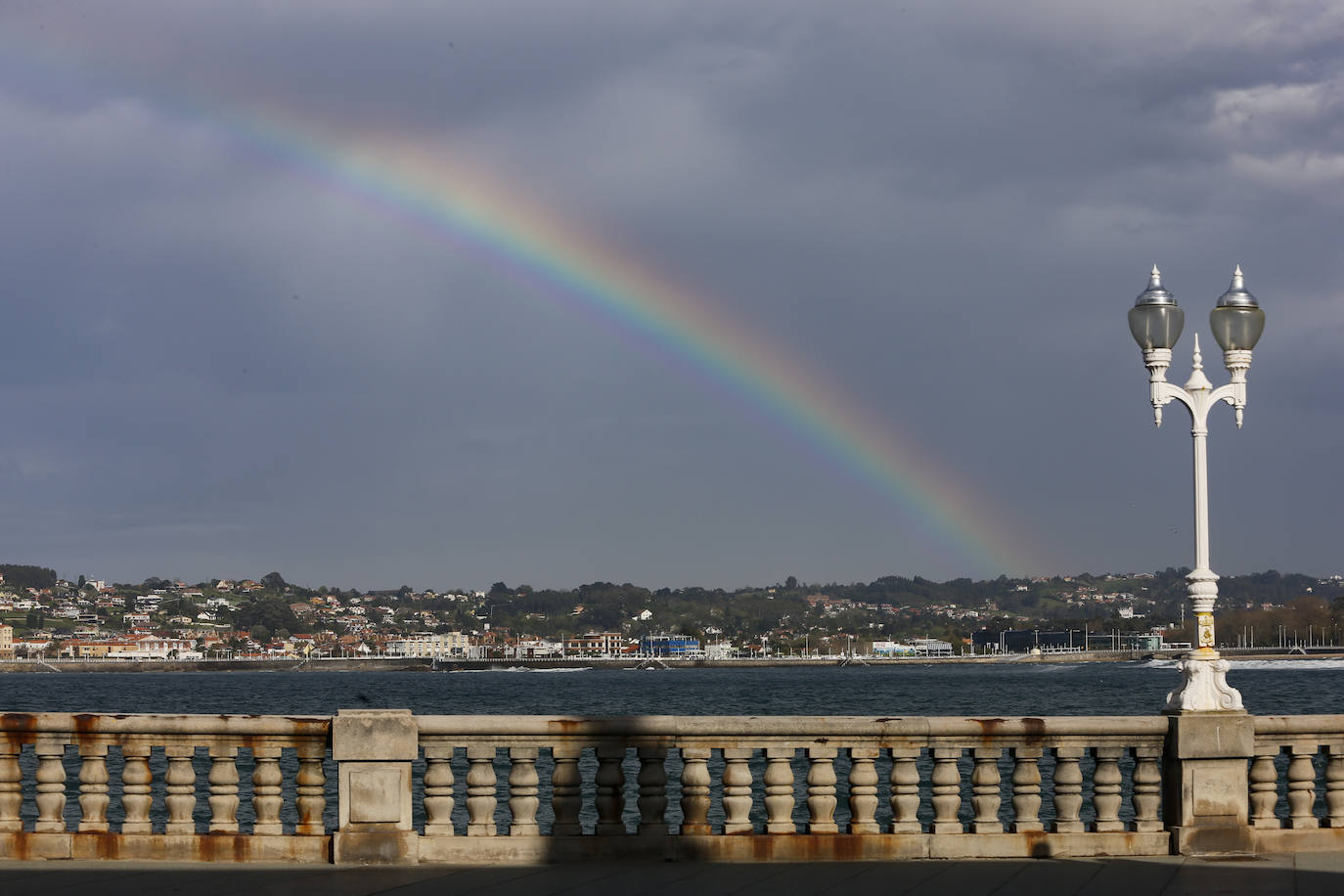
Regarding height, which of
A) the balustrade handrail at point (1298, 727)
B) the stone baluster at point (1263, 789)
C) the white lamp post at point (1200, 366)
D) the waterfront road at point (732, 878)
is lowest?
the waterfront road at point (732, 878)

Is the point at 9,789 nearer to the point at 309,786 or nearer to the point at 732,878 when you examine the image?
the point at 309,786

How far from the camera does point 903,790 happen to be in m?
12.8

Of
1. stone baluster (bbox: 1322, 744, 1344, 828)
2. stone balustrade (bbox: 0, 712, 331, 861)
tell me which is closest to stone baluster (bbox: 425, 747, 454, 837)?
stone balustrade (bbox: 0, 712, 331, 861)

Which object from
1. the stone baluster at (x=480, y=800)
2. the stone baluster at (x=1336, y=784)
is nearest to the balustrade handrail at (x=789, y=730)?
the stone baluster at (x=480, y=800)

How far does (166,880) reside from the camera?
11.7 meters

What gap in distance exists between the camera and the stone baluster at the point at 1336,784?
1323 centimetres

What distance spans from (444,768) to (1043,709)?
326 feet

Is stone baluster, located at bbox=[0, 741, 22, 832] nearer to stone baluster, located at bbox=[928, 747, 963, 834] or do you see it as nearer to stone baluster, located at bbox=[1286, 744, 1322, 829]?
stone baluster, located at bbox=[928, 747, 963, 834]

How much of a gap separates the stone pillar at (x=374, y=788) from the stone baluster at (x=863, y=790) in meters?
3.70

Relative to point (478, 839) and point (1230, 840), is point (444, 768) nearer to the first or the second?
point (478, 839)

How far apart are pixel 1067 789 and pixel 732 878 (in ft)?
10.7

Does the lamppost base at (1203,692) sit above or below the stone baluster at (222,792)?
above

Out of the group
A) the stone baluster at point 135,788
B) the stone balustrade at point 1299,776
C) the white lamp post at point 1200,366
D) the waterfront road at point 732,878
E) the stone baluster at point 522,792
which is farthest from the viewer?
the white lamp post at point 1200,366

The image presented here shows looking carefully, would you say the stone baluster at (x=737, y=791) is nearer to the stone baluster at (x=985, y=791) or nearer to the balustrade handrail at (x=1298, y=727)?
the stone baluster at (x=985, y=791)
